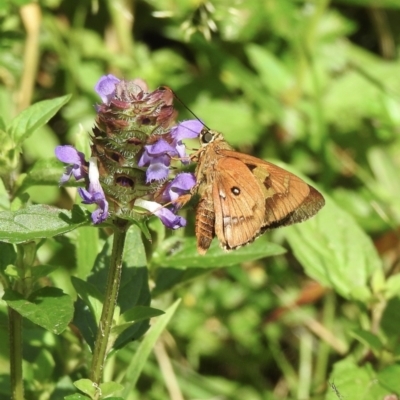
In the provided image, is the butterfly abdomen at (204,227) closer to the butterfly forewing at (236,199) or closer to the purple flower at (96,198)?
the butterfly forewing at (236,199)

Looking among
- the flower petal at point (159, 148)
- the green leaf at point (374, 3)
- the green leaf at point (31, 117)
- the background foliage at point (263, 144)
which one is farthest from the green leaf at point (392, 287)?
the green leaf at point (374, 3)

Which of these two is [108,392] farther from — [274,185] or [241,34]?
[241,34]

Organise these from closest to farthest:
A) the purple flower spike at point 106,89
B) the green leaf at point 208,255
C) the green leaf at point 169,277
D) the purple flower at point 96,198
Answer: the purple flower at point 96,198
the purple flower spike at point 106,89
the green leaf at point 208,255
the green leaf at point 169,277

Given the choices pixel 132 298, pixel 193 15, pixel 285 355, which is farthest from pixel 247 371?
pixel 193 15

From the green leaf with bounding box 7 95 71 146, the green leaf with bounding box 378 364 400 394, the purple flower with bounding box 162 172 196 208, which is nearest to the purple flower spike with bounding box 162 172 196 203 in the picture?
the purple flower with bounding box 162 172 196 208

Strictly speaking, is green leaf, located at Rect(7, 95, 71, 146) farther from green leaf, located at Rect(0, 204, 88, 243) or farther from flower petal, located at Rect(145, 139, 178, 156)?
flower petal, located at Rect(145, 139, 178, 156)

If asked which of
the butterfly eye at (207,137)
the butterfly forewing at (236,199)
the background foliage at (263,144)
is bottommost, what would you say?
the background foliage at (263,144)

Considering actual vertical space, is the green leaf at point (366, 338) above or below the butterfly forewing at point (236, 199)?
below

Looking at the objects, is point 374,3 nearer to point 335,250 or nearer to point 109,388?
point 335,250
